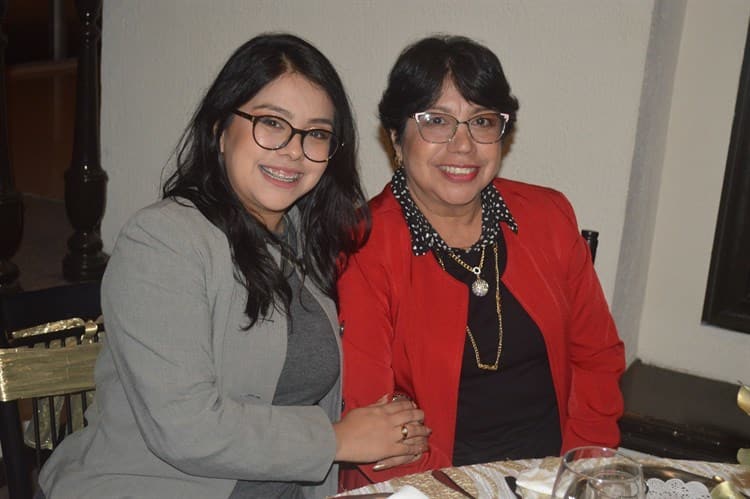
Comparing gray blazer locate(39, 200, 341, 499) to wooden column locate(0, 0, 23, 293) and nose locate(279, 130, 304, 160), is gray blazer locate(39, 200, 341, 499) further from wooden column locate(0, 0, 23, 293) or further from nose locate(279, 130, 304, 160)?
wooden column locate(0, 0, 23, 293)

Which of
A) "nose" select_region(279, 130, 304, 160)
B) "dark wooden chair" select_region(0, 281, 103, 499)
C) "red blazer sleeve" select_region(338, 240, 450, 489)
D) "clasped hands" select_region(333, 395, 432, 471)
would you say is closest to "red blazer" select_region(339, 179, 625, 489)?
"red blazer sleeve" select_region(338, 240, 450, 489)

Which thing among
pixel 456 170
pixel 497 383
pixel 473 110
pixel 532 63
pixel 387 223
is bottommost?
pixel 497 383

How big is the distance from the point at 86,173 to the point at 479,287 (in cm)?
168

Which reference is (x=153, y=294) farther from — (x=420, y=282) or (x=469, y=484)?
(x=420, y=282)

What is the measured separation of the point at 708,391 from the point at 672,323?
22cm

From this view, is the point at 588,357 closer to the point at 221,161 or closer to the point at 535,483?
the point at 535,483

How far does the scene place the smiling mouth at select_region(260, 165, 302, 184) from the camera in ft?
4.89

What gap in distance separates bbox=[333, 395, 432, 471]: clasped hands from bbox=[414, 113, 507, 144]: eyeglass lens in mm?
563

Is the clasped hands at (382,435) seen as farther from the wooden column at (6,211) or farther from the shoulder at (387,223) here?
the wooden column at (6,211)

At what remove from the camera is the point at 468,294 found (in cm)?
182

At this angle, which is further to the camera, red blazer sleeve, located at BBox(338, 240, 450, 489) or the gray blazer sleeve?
red blazer sleeve, located at BBox(338, 240, 450, 489)

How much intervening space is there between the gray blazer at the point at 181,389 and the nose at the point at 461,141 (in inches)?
21.6

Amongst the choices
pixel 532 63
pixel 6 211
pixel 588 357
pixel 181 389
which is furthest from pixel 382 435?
pixel 6 211

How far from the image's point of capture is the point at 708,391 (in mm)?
2490
